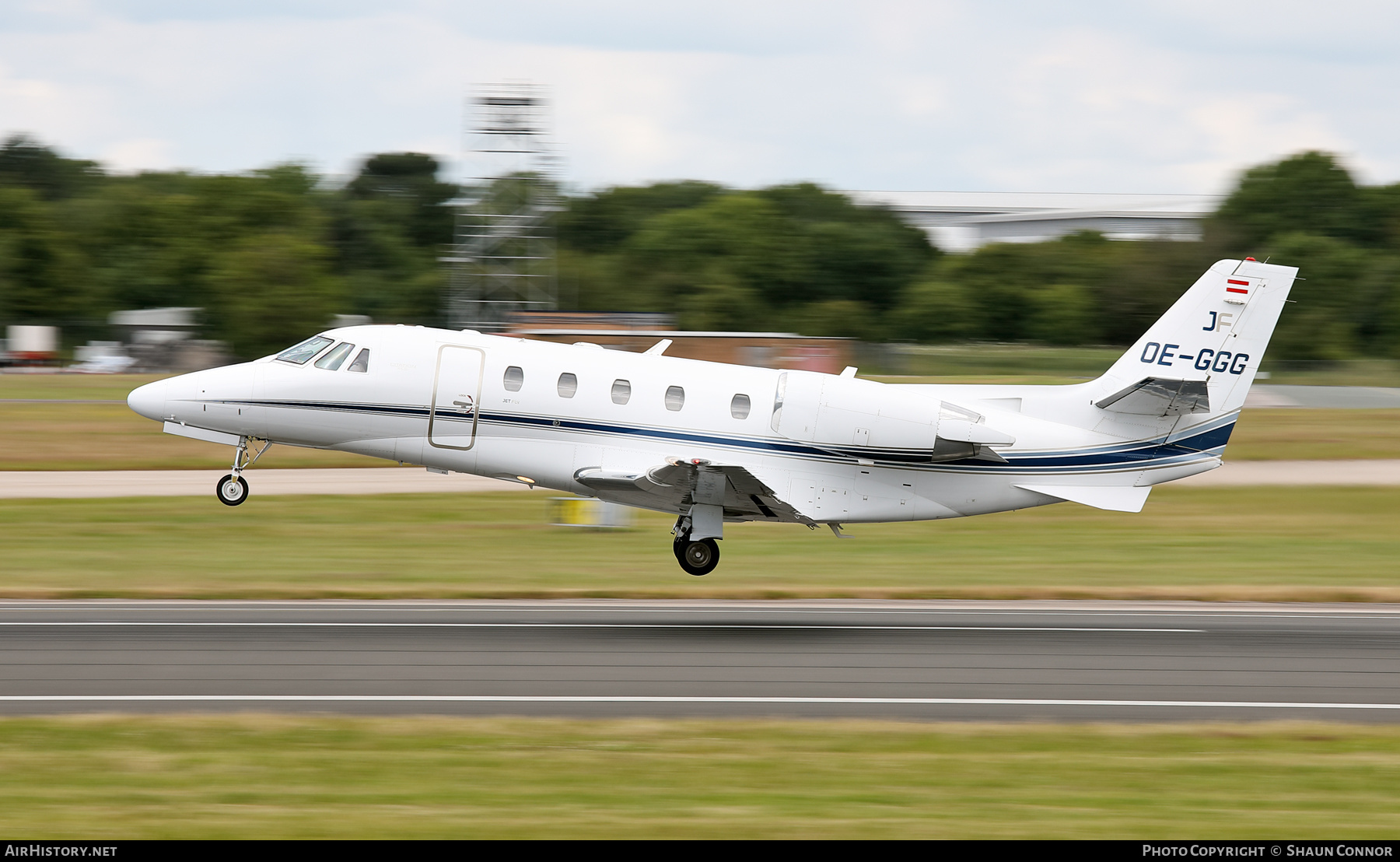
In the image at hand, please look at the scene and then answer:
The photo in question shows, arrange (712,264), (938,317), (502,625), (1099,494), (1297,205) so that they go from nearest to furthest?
(502,625), (1099,494), (938,317), (712,264), (1297,205)

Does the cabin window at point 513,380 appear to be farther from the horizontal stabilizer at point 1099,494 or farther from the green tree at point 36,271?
the green tree at point 36,271

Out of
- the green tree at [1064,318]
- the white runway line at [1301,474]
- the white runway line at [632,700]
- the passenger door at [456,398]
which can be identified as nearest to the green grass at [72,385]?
the passenger door at [456,398]

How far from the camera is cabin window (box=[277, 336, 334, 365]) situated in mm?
17891

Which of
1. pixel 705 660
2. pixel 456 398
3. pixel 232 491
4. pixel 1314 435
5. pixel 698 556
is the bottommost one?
pixel 705 660

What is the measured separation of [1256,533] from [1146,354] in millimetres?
9948

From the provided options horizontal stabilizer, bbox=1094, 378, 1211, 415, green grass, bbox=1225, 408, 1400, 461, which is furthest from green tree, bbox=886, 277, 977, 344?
horizontal stabilizer, bbox=1094, 378, 1211, 415

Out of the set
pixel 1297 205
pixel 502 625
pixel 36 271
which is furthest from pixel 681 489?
pixel 1297 205

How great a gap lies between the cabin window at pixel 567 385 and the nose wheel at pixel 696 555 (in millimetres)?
2525

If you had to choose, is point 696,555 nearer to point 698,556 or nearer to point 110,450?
point 698,556

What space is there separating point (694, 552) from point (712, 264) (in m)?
70.3

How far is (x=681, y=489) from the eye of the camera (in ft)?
56.7

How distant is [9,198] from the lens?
82.6 m

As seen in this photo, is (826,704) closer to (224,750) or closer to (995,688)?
(995,688)
